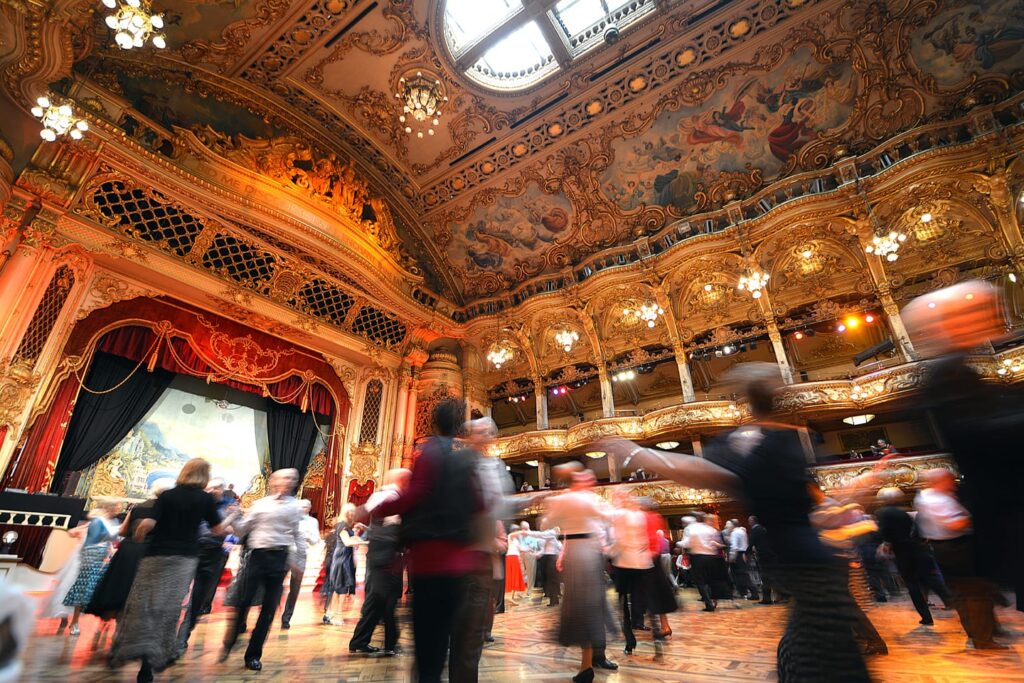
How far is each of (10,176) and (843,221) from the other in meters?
15.3

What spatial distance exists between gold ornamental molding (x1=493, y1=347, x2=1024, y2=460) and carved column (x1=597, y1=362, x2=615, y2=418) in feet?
1.71

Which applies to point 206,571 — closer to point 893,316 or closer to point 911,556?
point 911,556

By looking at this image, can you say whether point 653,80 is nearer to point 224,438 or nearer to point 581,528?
point 581,528

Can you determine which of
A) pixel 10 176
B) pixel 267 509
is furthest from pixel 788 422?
pixel 10 176

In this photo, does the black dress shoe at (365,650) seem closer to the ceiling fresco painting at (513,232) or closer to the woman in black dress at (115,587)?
the woman in black dress at (115,587)

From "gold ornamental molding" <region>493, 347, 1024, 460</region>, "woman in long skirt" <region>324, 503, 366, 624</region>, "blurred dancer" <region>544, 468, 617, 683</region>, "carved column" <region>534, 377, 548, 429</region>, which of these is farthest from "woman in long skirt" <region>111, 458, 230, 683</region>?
"carved column" <region>534, 377, 548, 429</region>

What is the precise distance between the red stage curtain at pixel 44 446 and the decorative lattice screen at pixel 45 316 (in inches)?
26.7

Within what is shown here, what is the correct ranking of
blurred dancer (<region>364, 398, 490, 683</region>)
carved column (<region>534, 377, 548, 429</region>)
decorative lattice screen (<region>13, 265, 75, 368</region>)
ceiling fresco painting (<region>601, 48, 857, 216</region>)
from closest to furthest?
blurred dancer (<region>364, 398, 490, 683</region>)
decorative lattice screen (<region>13, 265, 75, 368</region>)
ceiling fresco painting (<region>601, 48, 857, 216</region>)
carved column (<region>534, 377, 548, 429</region>)

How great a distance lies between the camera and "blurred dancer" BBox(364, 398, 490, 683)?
5.34 ft

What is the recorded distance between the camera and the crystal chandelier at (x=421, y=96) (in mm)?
9758

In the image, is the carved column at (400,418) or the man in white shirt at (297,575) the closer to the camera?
the man in white shirt at (297,575)

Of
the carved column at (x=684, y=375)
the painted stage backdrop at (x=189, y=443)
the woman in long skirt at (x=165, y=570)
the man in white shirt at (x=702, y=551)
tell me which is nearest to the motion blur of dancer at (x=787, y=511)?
the woman in long skirt at (x=165, y=570)

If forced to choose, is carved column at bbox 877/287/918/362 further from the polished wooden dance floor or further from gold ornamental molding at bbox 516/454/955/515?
the polished wooden dance floor

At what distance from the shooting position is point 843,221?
9953 millimetres
